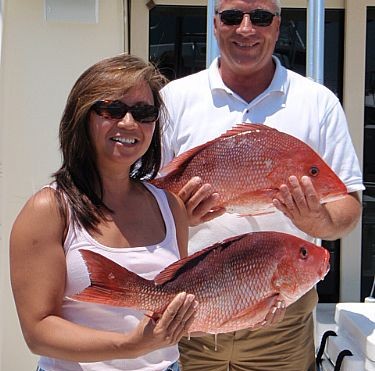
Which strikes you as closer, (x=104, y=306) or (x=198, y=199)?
(x=104, y=306)

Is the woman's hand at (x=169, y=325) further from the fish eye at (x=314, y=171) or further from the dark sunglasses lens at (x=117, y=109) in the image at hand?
the fish eye at (x=314, y=171)

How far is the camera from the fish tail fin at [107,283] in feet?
4.47

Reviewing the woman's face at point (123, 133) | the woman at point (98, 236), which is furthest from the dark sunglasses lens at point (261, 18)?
the woman's face at point (123, 133)

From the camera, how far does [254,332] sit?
214 centimetres

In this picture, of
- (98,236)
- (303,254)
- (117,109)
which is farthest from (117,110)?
(303,254)

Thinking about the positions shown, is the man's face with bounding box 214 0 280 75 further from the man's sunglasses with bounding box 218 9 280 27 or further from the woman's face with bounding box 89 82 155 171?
the woman's face with bounding box 89 82 155 171

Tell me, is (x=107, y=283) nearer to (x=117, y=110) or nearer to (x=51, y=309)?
(x=51, y=309)

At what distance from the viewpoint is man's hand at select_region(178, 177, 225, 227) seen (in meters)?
1.82

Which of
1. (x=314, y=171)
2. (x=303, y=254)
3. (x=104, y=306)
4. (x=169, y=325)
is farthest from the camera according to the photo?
(x=314, y=171)

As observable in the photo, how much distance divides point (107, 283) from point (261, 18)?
1.02 m

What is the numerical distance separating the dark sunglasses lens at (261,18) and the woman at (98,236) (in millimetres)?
484

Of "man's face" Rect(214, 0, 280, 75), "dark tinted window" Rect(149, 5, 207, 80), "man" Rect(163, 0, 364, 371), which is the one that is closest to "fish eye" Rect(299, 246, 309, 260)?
"man" Rect(163, 0, 364, 371)

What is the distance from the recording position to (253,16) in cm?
200

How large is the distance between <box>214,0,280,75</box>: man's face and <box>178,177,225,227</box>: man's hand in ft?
1.49
